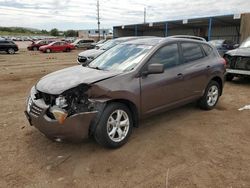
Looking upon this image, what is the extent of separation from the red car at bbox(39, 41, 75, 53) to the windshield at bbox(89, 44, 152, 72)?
86.3 feet

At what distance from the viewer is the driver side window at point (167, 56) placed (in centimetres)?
447

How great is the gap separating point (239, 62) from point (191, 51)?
4.46 meters

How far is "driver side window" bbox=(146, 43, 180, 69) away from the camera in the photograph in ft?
14.7

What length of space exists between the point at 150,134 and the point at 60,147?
161 cm

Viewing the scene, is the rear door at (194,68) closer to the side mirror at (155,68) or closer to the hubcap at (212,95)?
the hubcap at (212,95)

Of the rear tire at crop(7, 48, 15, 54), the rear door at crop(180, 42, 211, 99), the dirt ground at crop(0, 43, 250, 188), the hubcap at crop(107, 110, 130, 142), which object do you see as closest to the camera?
the dirt ground at crop(0, 43, 250, 188)

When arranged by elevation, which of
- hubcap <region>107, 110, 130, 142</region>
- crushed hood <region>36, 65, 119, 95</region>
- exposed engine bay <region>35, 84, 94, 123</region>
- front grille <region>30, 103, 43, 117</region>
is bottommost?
hubcap <region>107, 110, 130, 142</region>

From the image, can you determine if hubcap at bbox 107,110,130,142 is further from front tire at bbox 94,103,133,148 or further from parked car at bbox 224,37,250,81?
parked car at bbox 224,37,250,81

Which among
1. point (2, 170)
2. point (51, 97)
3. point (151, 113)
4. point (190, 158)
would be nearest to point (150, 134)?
point (151, 113)

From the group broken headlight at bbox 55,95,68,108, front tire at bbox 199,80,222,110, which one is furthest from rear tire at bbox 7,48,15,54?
broken headlight at bbox 55,95,68,108

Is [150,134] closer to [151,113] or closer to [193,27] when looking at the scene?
[151,113]

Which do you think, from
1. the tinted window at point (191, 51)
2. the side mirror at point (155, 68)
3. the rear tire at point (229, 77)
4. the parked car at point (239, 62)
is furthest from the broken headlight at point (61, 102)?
the rear tire at point (229, 77)

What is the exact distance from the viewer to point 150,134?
4531 mm

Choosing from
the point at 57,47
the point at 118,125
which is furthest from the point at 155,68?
the point at 57,47
